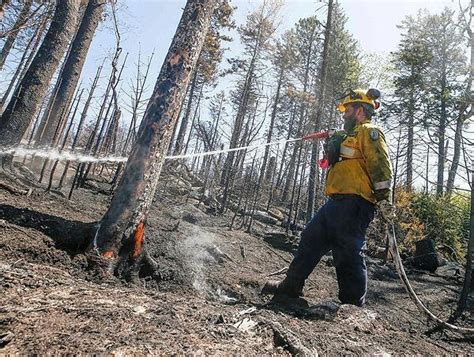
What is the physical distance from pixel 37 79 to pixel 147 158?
481 cm

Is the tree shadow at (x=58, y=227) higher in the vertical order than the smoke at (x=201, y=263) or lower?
higher

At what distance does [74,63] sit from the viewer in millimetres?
9016

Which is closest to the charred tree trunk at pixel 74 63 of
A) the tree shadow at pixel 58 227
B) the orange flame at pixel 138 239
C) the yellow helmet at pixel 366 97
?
the tree shadow at pixel 58 227

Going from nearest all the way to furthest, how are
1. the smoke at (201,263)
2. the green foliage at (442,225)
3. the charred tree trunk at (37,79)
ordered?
the smoke at (201,263) < the charred tree trunk at (37,79) < the green foliage at (442,225)

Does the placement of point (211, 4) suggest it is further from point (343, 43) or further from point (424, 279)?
point (343, 43)

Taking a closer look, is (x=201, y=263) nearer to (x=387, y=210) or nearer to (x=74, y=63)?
(x=387, y=210)

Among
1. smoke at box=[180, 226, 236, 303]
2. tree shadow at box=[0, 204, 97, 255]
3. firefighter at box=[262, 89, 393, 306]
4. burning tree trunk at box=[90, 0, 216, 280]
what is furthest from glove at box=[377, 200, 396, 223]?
tree shadow at box=[0, 204, 97, 255]

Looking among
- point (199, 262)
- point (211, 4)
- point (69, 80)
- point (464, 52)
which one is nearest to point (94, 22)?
point (69, 80)

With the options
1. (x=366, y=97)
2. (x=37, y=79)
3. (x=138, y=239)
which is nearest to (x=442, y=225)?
(x=366, y=97)

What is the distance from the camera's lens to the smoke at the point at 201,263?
359 cm

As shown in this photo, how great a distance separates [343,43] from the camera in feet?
71.7

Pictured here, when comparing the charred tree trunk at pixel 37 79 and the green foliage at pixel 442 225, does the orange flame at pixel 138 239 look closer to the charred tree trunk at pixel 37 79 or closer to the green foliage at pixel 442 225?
the charred tree trunk at pixel 37 79

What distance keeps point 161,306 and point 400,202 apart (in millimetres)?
12734

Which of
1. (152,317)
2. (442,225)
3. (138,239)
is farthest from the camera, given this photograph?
(442,225)
